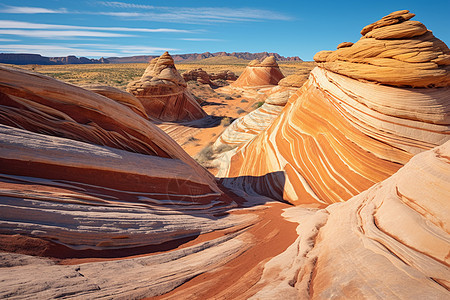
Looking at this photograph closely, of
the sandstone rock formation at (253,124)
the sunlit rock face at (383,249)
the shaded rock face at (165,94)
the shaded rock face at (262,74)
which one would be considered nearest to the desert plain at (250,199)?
the sunlit rock face at (383,249)

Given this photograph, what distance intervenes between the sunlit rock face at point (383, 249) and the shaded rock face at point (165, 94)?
17319mm

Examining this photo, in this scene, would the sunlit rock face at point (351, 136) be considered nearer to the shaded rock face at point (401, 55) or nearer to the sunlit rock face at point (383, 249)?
the shaded rock face at point (401, 55)

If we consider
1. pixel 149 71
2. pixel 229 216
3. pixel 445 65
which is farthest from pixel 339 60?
pixel 149 71

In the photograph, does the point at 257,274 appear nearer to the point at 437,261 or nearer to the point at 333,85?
the point at 437,261

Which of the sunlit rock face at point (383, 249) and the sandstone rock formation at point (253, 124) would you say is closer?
the sunlit rock face at point (383, 249)

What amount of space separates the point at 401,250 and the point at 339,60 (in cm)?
577

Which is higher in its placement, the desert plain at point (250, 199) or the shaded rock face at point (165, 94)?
→ the shaded rock face at point (165, 94)

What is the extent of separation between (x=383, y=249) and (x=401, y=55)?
4932 mm

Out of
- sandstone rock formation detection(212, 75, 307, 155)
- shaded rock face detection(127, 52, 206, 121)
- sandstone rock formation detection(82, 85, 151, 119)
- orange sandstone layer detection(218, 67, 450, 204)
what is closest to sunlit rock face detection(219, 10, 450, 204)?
orange sandstone layer detection(218, 67, 450, 204)

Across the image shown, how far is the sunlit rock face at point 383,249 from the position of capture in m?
1.85

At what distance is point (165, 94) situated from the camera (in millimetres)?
18969

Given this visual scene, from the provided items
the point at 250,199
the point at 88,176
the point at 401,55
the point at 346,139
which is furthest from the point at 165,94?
the point at 88,176

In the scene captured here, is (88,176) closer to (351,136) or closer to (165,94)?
(351,136)

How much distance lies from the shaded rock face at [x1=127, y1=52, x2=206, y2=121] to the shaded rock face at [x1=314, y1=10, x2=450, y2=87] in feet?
49.2
